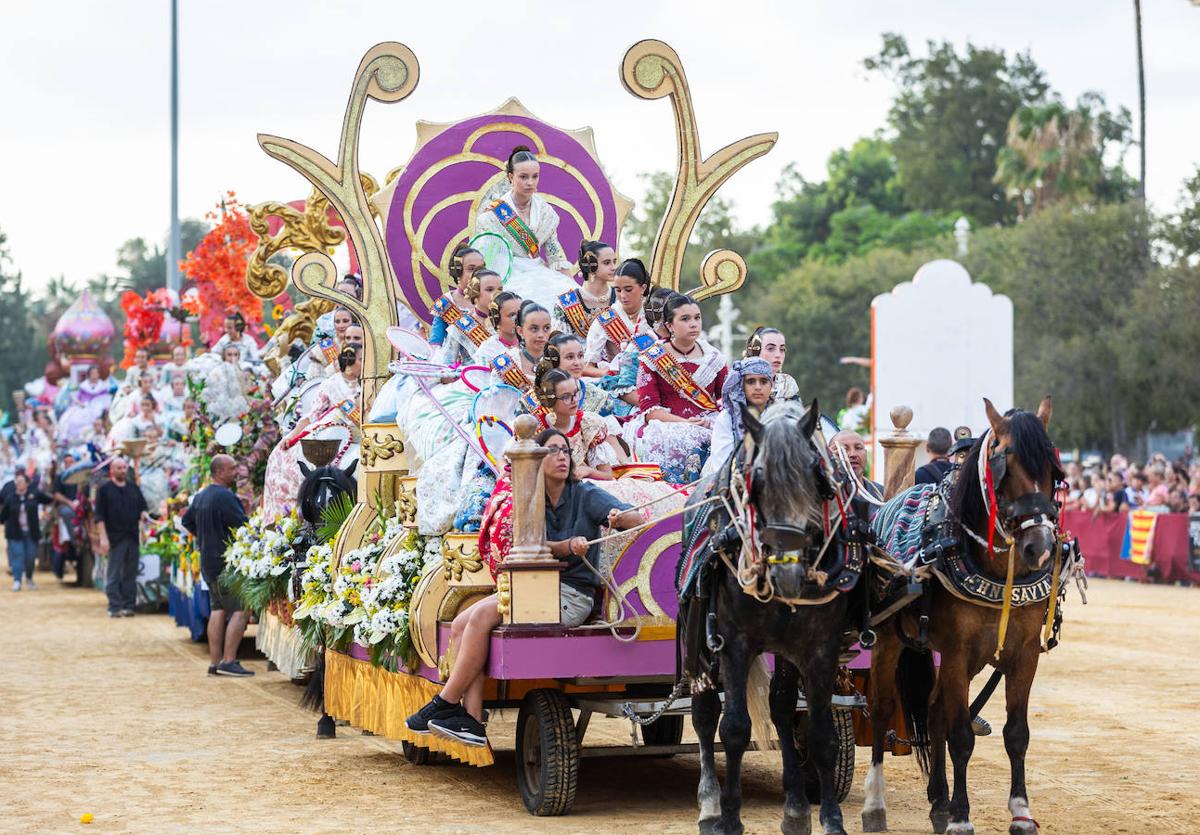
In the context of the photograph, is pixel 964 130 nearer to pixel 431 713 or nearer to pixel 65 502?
pixel 65 502

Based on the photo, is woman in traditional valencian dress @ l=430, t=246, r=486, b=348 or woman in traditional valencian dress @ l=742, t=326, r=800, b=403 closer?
woman in traditional valencian dress @ l=742, t=326, r=800, b=403

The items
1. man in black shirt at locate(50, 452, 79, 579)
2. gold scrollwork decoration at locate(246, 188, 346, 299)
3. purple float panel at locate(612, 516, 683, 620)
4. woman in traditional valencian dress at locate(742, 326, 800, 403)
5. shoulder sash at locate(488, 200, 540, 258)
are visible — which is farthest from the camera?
man in black shirt at locate(50, 452, 79, 579)

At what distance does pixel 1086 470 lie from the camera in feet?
107

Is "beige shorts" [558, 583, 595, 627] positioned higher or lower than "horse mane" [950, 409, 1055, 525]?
lower

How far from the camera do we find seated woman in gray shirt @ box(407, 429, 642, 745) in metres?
8.32

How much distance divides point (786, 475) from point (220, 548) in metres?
9.40

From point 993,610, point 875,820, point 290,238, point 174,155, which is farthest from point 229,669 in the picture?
point 174,155

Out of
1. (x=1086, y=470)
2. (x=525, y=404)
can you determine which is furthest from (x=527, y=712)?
(x=1086, y=470)

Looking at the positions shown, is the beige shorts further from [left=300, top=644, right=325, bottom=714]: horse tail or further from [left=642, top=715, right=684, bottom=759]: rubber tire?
[left=300, top=644, right=325, bottom=714]: horse tail

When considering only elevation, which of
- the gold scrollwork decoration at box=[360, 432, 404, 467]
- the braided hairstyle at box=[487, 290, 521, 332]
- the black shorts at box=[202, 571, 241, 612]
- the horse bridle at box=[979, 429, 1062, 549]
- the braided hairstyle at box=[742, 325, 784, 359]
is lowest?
the black shorts at box=[202, 571, 241, 612]

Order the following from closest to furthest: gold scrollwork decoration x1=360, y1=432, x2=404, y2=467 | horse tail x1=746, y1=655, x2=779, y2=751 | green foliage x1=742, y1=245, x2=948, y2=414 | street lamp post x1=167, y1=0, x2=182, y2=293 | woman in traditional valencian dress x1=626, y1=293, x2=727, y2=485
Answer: horse tail x1=746, y1=655, x2=779, y2=751 → woman in traditional valencian dress x1=626, y1=293, x2=727, y2=485 → gold scrollwork decoration x1=360, y1=432, x2=404, y2=467 → street lamp post x1=167, y1=0, x2=182, y2=293 → green foliage x1=742, y1=245, x2=948, y2=414

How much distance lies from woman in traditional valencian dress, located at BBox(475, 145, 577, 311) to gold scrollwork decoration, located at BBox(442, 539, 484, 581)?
2727 mm

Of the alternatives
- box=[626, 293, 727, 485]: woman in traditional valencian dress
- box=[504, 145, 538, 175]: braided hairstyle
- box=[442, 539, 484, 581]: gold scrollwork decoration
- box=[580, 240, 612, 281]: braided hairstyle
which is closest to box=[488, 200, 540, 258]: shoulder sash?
box=[504, 145, 538, 175]: braided hairstyle

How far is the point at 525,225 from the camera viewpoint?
37.5 feet
